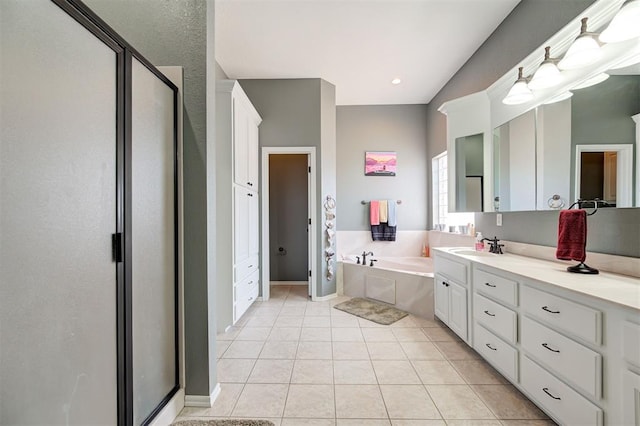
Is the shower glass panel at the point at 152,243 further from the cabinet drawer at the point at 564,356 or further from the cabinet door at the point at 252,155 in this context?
the cabinet drawer at the point at 564,356

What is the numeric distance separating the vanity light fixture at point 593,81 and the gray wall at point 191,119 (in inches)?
93.3

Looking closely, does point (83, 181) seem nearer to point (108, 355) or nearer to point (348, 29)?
point (108, 355)

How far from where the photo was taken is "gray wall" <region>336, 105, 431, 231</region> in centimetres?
435

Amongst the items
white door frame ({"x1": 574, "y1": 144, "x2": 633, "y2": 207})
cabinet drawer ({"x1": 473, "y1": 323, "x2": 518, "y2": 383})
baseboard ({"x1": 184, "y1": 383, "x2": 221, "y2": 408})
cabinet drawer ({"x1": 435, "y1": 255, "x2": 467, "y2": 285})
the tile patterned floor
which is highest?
white door frame ({"x1": 574, "y1": 144, "x2": 633, "y2": 207})

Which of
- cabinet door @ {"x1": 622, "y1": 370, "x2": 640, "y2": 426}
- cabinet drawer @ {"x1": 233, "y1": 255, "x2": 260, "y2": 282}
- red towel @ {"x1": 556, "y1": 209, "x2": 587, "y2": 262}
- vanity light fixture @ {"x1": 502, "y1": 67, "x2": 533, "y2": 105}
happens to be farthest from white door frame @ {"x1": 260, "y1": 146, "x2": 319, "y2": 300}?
cabinet door @ {"x1": 622, "y1": 370, "x2": 640, "y2": 426}

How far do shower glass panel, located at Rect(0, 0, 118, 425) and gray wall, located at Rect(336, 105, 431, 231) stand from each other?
141 inches

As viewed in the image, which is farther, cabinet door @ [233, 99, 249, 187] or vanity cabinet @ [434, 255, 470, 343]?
cabinet door @ [233, 99, 249, 187]

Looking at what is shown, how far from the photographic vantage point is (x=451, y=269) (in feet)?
7.79

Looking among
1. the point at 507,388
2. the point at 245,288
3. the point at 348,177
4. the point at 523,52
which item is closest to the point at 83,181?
the point at 245,288

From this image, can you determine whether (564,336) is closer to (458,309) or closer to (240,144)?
(458,309)

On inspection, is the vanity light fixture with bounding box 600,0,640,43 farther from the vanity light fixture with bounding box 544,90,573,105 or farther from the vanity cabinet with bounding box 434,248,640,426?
the vanity cabinet with bounding box 434,248,640,426

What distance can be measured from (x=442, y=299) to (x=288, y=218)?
2.69 m

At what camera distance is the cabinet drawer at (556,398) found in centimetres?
116

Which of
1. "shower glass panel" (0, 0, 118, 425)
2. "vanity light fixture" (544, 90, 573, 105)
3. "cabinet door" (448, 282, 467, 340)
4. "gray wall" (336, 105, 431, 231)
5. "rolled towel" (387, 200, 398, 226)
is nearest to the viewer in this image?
"shower glass panel" (0, 0, 118, 425)
